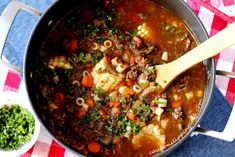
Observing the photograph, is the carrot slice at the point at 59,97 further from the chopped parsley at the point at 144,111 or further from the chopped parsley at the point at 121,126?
the chopped parsley at the point at 144,111

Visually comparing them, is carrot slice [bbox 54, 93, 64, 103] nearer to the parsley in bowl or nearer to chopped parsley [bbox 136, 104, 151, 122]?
the parsley in bowl

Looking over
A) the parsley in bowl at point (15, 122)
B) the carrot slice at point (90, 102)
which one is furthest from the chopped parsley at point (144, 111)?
the parsley in bowl at point (15, 122)

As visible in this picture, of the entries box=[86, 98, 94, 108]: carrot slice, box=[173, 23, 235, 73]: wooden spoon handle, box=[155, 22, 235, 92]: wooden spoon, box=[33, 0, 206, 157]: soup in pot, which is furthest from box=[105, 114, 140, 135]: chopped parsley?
box=[173, 23, 235, 73]: wooden spoon handle

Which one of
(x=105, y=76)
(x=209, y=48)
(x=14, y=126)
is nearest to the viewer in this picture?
(x=209, y=48)

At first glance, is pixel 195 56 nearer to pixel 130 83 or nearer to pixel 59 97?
pixel 130 83

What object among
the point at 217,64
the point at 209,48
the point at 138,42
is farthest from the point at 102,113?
the point at 217,64

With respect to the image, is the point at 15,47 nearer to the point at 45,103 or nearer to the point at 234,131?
the point at 45,103

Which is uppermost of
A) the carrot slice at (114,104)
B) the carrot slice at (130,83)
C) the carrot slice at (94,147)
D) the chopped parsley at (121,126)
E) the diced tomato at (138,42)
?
the diced tomato at (138,42)

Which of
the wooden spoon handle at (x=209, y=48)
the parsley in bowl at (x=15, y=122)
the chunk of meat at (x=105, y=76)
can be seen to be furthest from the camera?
the parsley in bowl at (x=15, y=122)
